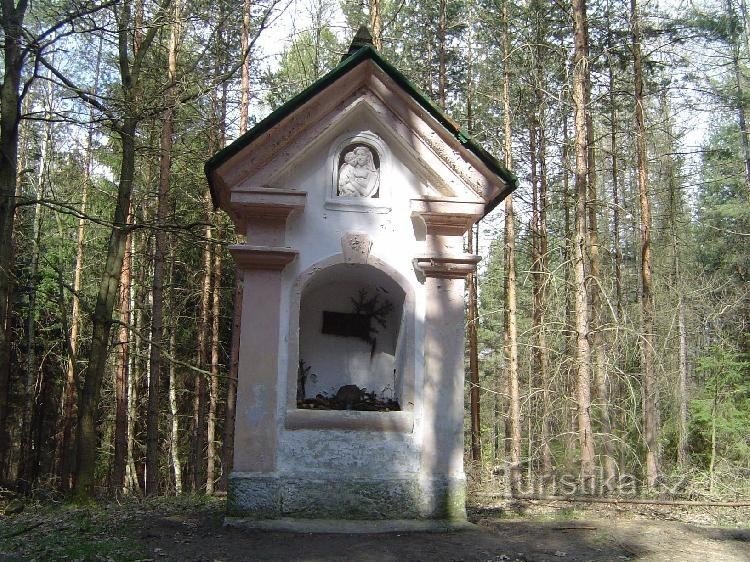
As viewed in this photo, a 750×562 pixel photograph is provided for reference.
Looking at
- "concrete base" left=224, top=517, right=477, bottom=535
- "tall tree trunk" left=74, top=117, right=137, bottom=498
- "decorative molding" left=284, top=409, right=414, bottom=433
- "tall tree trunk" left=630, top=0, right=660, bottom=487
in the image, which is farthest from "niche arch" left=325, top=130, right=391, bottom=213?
"tall tree trunk" left=630, top=0, right=660, bottom=487

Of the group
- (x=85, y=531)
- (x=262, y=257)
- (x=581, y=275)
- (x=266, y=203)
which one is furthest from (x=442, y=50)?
(x=85, y=531)

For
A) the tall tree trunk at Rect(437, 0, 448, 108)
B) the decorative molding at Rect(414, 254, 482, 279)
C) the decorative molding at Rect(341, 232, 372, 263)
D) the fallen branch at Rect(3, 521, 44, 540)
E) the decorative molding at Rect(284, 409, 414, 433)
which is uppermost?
the tall tree trunk at Rect(437, 0, 448, 108)

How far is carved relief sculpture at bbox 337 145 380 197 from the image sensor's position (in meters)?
7.16

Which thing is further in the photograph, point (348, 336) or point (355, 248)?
point (348, 336)

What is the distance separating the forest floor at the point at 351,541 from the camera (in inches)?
215

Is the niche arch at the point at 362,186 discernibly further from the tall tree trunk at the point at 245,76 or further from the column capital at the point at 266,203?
the tall tree trunk at the point at 245,76

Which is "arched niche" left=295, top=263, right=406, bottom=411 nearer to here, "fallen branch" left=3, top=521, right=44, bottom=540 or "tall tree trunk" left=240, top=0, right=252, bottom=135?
"fallen branch" left=3, top=521, right=44, bottom=540

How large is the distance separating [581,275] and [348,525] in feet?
16.3

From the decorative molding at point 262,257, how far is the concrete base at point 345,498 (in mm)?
2032

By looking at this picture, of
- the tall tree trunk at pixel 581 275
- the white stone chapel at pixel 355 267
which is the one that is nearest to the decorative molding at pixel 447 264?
the white stone chapel at pixel 355 267

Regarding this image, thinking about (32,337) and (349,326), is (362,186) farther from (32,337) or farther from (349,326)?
(32,337)

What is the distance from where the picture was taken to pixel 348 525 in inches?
251

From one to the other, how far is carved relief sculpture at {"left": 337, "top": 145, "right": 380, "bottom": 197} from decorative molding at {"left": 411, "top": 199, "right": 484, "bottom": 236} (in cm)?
49

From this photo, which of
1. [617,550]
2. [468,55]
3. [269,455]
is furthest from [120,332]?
[617,550]
